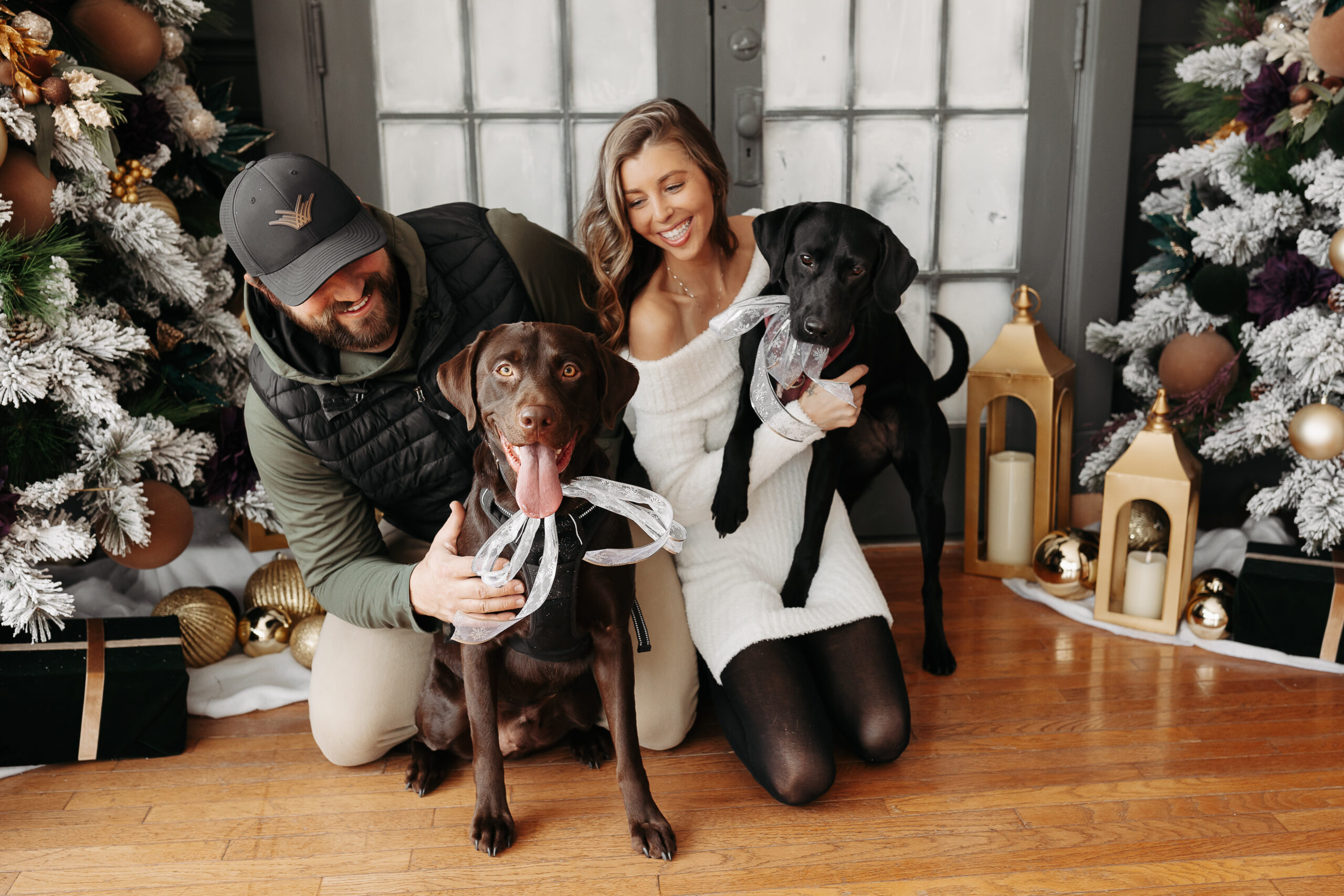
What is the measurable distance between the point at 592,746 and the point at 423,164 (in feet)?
5.57

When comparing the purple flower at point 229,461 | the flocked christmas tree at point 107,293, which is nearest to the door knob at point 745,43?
the flocked christmas tree at point 107,293

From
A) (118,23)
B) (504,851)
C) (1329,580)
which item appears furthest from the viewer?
(1329,580)

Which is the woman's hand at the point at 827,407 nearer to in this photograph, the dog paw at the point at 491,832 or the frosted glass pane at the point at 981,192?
the dog paw at the point at 491,832

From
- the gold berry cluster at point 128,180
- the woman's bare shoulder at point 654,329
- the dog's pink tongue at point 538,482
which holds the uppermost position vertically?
the gold berry cluster at point 128,180

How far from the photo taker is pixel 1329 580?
87.6 inches

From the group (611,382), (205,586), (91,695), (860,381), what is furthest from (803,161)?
(91,695)

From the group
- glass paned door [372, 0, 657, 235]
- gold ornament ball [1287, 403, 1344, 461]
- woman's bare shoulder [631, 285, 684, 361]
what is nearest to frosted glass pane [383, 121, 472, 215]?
glass paned door [372, 0, 657, 235]

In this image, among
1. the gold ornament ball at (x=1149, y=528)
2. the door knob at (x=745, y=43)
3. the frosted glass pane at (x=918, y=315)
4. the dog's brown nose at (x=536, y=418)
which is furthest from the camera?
the frosted glass pane at (x=918, y=315)

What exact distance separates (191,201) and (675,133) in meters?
1.28

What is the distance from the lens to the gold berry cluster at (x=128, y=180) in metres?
2.09

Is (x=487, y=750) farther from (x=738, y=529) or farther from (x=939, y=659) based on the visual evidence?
(x=939, y=659)

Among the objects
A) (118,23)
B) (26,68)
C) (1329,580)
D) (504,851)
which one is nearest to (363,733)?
(504,851)

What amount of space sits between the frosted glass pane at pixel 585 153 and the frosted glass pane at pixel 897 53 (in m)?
0.74

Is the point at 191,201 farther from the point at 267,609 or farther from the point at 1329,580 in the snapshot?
the point at 1329,580
